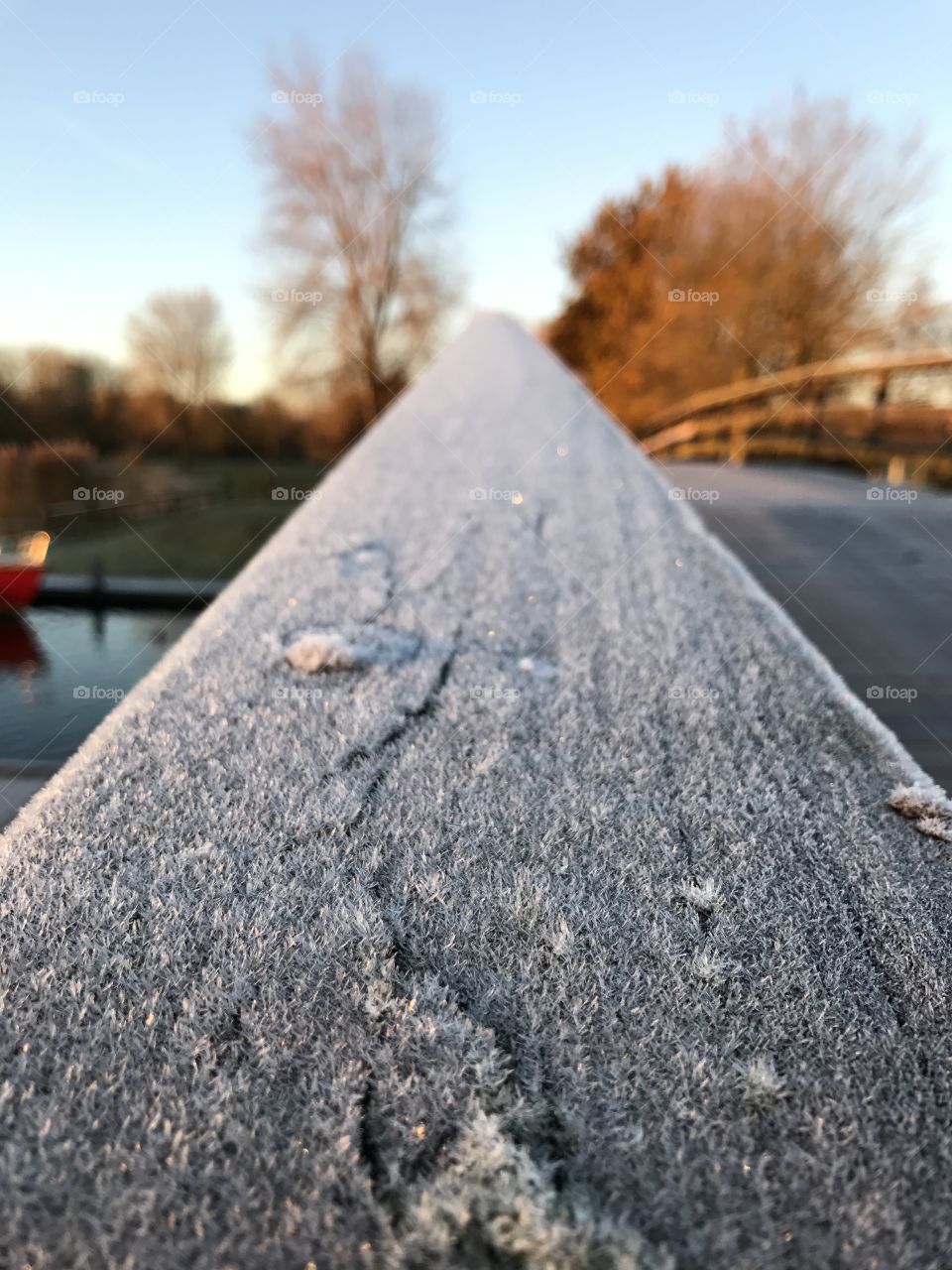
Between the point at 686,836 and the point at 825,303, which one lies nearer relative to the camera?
the point at 686,836

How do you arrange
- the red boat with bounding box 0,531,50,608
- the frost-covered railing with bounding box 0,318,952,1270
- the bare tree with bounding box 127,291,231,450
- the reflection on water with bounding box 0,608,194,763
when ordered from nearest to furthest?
the frost-covered railing with bounding box 0,318,952,1270
the reflection on water with bounding box 0,608,194,763
the red boat with bounding box 0,531,50,608
the bare tree with bounding box 127,291,231,450

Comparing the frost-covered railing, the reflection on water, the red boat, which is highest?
the red boat

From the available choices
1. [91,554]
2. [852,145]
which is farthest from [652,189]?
[91,554]

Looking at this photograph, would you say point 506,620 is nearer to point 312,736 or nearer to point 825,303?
point 312,736

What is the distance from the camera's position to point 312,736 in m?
3.46

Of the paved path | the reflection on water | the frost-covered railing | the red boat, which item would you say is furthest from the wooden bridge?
the red boat

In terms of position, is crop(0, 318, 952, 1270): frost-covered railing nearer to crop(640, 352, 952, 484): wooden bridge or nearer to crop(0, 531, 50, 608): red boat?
crop(640, 352, 952, 484): wooden bridge

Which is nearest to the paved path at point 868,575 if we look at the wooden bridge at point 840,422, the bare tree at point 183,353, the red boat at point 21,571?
the wooden bridge at point 840,422

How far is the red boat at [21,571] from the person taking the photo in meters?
9.64

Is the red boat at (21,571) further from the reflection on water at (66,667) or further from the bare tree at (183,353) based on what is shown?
the bare tree at (183,353)

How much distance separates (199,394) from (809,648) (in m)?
24.1

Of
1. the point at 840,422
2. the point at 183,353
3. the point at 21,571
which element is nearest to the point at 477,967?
the point at 21,571

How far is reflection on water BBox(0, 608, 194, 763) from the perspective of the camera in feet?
21.1

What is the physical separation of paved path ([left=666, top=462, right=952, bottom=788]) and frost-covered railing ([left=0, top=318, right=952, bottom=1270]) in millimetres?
996
